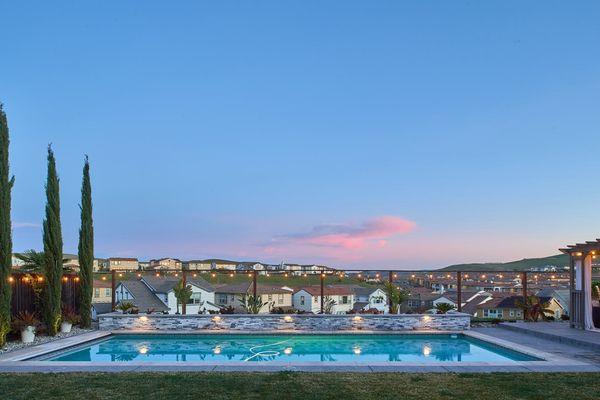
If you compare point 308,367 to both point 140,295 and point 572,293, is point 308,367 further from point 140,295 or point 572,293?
point 140,295

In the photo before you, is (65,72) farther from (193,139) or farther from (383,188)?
(383,188)

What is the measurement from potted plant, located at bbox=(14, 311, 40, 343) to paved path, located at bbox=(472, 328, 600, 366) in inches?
438

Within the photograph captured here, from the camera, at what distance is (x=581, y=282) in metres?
13.5

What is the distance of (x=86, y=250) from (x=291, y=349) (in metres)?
6.93

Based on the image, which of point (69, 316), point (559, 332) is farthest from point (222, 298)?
point (559, 332)

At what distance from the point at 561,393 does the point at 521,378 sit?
1.00 meters

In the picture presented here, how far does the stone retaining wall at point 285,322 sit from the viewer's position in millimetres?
14898

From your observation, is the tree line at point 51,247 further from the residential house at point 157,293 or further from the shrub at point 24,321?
the residential house at point 157,293

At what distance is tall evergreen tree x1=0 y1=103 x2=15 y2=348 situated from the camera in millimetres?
10719

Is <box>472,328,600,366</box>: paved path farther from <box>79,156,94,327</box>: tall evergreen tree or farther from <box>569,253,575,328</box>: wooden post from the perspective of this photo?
<box>79,156,94,327</box>: tall evergreen tree

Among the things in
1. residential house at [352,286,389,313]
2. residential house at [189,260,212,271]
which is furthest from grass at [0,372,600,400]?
residential house at [352,286,389,313]

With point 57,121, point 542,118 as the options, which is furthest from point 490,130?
point 57,121

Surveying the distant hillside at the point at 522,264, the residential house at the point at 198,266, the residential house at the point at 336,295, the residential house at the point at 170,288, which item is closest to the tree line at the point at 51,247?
the residential house at the point at 198,266

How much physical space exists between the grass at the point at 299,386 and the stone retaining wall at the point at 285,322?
7175 mm
